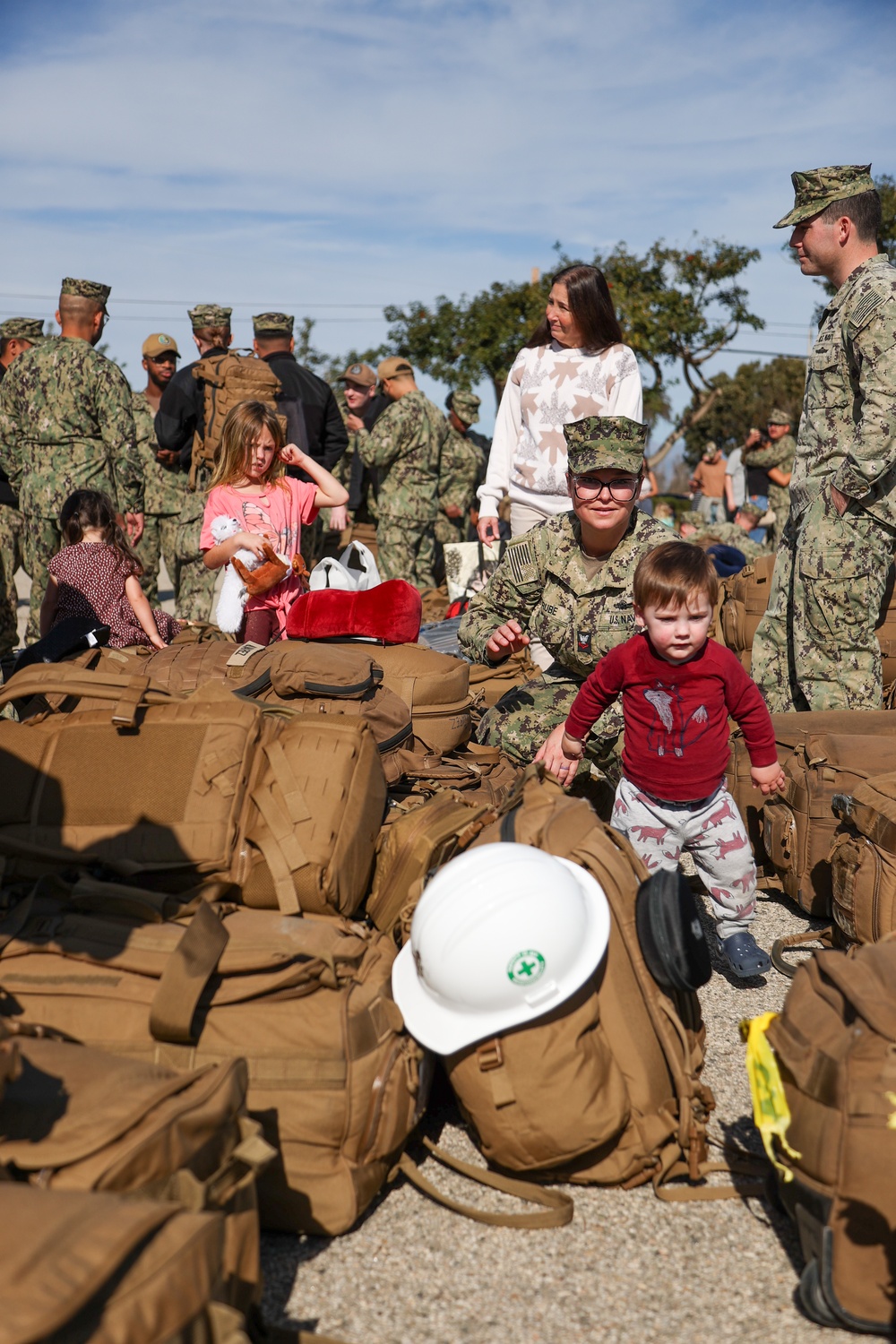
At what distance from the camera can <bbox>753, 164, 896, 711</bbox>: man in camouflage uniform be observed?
5.14m

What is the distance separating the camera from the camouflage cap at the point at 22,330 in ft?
32.6

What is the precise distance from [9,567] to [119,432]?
2.40m

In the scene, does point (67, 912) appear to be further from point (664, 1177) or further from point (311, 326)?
point (311, 326)

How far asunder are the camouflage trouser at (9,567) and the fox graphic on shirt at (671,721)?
21.3 ft

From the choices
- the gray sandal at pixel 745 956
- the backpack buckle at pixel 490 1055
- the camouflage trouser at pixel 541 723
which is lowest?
the gray sandal at pixel 745 956

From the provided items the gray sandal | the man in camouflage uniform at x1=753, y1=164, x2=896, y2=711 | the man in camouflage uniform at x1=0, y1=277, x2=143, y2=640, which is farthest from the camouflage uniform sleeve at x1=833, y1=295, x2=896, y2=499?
the man in camouflage uniform at x1=0, y1=277, x2=143, y2=640

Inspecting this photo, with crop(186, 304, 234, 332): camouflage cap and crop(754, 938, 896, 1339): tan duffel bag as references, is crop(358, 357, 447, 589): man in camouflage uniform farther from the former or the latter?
crop(754, 938, 896, 1339): tan duffel bag

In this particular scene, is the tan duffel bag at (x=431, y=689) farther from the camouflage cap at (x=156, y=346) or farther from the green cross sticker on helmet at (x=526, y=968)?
the camouflage cap at (x=156, y=346)

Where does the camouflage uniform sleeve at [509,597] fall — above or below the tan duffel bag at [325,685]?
above

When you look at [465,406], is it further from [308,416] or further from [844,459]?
[844,459]

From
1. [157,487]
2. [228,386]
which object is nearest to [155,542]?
[157,487]

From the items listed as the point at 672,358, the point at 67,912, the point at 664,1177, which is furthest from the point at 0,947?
the point at 672,358

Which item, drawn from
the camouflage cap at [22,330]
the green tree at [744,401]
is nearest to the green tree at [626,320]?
the green tree at [744,401]

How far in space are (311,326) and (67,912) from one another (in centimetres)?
3622
